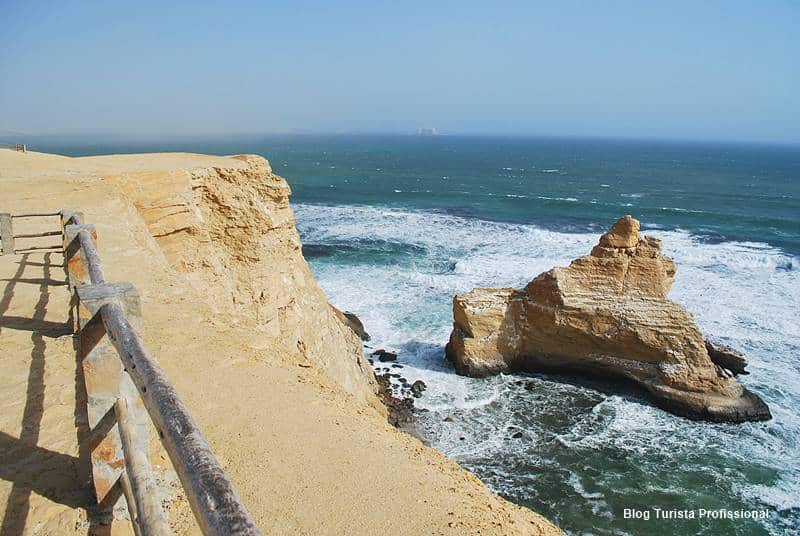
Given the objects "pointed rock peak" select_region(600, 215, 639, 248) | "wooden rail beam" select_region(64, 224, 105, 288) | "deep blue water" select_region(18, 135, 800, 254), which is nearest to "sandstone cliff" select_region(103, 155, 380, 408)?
"wooden rail beam" select_region(64, 224, 105, 288)

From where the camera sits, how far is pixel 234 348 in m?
7.46

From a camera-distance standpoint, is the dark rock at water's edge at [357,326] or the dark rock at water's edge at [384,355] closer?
the dark rock at water's edge at [384,355]

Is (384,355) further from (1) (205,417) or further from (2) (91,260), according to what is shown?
(2) (91,260)

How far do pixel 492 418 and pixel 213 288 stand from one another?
10.9 meters

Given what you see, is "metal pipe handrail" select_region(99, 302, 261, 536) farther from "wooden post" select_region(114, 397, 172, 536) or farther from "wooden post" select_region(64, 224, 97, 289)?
"wooden post" select_region(64, 224, 97, 289)

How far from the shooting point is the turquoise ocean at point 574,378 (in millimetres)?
15141

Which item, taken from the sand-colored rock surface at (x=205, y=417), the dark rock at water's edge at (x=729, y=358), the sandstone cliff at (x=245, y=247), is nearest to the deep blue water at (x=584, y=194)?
the dark rock at water's edge at (x=729, y=358)

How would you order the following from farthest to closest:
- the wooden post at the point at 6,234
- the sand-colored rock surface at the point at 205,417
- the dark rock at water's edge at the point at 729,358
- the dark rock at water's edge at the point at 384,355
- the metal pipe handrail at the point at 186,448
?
the dark rock at water's edge at the point at 384,355 < the dark rock at water's edge at the point at 729,358 < the wooden post at the point at 6,234 < the sand-colored rock surface at the point at 205,417 < the metal pipe handrail at the point at 186,448

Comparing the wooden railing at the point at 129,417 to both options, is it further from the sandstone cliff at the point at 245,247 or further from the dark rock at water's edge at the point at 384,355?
the dark rock at water's edge at the point at 384,355

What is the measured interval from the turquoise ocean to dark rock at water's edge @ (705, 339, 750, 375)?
551 mm

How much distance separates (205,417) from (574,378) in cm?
1841

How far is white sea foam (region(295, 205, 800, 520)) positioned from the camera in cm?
1694

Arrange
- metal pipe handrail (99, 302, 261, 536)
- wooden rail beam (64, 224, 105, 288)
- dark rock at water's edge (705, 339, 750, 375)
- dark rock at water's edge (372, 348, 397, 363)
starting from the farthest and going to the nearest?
dark rock at water's edge (372, 348, 397, 363), dark rock at water's edge (705, 339, 750, 375), wooden rail beam (64, 224, 105, 288), metal pipe handrail (99, 302, 261, 536)

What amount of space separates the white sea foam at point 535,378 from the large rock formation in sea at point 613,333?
84 centimetres
